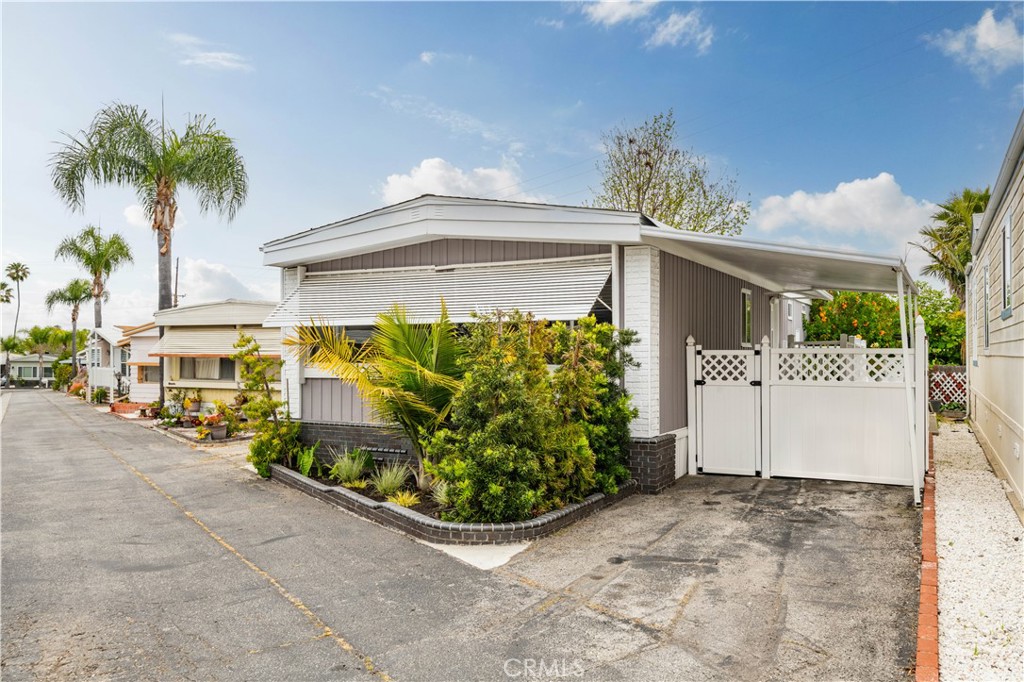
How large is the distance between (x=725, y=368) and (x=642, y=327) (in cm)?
164

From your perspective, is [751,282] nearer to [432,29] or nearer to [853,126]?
[432,29]

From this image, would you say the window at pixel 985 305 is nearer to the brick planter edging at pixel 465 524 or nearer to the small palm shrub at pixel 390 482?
the brick planter edging at pixel 465 524

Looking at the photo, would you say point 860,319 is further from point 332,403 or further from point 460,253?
point 332,403

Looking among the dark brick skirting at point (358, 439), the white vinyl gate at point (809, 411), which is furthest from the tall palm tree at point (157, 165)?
the white vinyl gate at point (809, 411)

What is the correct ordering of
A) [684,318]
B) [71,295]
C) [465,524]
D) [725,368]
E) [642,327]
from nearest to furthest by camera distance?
1. [465,524]
2. [642,327]
3. [725,368]
4. [684,318]
5. [71,295]

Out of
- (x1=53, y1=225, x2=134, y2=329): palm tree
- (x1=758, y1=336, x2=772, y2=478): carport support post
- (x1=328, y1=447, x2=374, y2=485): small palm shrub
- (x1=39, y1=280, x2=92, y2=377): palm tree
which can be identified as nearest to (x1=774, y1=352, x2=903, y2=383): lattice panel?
(x1=758, y1=336, x2=772, y2=478): carport support post

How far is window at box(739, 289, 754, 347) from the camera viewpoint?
36.3 ft

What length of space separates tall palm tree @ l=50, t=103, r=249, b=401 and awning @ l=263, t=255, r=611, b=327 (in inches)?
414

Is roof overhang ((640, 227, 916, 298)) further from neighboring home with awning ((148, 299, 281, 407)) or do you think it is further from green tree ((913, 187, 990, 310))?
green tree ((913, 187, 990, 310))

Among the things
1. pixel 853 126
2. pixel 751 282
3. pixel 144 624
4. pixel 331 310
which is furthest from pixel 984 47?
pixel 144 624

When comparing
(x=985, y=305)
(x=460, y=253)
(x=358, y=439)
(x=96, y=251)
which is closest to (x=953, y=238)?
(x=985, y=305)

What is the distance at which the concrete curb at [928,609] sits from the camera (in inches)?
127

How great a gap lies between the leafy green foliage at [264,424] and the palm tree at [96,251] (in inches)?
1189

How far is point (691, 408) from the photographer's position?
8.33 metres
